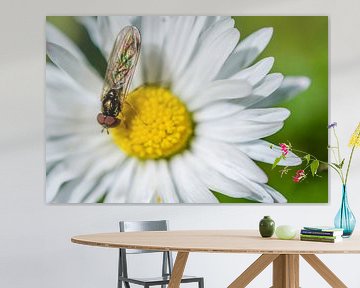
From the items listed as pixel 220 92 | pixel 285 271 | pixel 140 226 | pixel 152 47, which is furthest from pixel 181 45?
pixel 285 271

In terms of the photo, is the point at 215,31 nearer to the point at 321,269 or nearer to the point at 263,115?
the point at 263,115

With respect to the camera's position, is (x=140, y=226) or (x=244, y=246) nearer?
(x=244, y=246)

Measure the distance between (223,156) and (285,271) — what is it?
202 centimetres

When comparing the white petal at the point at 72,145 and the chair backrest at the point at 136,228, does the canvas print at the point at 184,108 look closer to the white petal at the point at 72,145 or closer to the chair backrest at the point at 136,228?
the white petal at the point at 72,145

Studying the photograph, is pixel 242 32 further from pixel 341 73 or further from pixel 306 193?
pixel 306 193

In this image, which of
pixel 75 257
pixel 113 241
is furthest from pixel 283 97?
pixel 113 241

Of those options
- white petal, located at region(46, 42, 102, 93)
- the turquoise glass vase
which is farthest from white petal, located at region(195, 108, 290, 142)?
the turquoise glass vase

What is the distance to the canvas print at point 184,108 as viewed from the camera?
6230mm

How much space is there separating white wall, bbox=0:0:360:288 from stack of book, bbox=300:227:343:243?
1.97 meters

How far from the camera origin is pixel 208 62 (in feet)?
20.6

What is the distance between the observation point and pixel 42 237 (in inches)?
246

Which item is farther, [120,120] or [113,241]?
[120,120]

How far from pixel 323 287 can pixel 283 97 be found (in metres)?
1.41

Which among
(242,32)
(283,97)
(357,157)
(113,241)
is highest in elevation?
(242,32)
